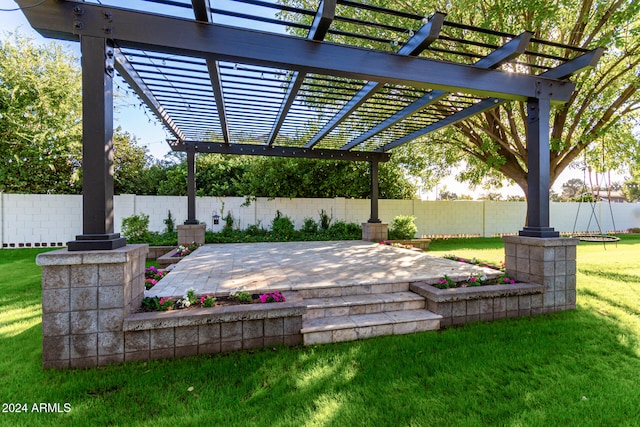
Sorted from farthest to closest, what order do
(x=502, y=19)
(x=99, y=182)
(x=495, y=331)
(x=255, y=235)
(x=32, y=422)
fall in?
(x=255, y=235), (x=502, y=19), (x=495, y=331), (x=99, y=182), (x=32, y=422)

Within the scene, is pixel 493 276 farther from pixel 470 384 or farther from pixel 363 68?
pixel 363 68

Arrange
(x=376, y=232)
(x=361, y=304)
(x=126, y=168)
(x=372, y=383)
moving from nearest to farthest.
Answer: (x=372, y=383)
(x=361, y=304)
(x=376, y=232)
(x=126, y=168)

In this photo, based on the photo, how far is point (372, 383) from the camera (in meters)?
2.20

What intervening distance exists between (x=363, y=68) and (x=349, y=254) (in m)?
3.91

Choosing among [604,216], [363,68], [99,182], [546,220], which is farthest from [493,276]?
[604,216]

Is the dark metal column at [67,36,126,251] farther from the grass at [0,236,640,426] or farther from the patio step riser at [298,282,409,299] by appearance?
the patio step riser at [298,282,409,299]

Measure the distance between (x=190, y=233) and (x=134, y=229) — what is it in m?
1.74

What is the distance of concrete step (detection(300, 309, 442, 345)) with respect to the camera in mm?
2857

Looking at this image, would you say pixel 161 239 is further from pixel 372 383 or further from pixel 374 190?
pixel 372 383

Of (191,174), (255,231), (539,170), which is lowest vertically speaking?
(255,231)

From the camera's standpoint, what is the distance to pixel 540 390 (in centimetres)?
214

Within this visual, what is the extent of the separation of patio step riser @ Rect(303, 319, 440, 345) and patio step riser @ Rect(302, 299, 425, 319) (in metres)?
0.31

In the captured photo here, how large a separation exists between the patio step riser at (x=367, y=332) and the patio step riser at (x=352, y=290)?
2.22 ft

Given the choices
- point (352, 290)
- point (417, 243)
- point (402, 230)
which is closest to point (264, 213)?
point (402, 230)
